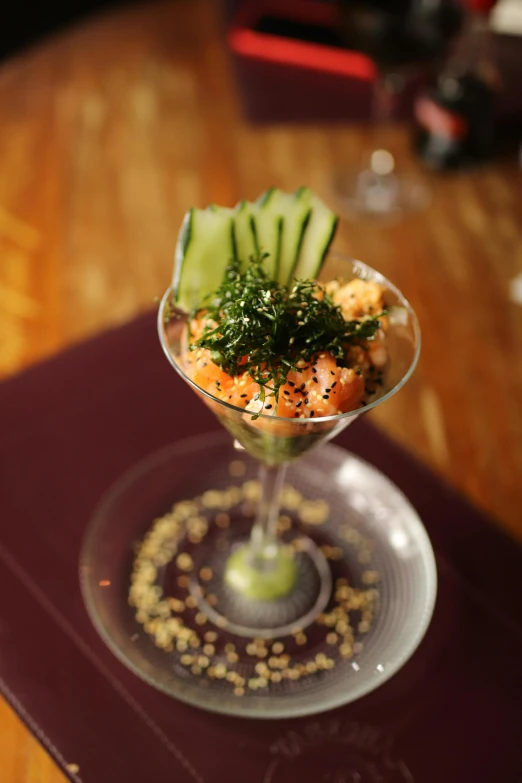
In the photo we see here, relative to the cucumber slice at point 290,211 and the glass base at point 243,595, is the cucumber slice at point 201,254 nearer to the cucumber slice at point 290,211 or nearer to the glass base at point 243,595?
the cucumber slice at point 290,211

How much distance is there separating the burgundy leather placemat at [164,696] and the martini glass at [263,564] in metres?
0.03

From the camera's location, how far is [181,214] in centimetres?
175

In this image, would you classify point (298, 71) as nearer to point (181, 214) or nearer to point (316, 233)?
point (181, 214)

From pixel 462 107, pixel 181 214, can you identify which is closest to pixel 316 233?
pixel 181 214

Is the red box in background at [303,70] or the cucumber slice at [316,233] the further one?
the red box in background at [303,70]

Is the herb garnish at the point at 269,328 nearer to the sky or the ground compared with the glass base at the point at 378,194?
nearer to the sky

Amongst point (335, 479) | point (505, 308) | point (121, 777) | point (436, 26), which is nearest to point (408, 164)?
point (436, 26)

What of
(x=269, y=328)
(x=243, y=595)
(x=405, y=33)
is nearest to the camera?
(x=269, y=328)

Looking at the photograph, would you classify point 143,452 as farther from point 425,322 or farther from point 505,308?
point 505,308

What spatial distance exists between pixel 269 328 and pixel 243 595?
43 cm

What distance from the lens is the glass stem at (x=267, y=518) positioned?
3.42 feet

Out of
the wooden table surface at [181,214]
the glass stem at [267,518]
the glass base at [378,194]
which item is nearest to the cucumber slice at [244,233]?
the glass stem at [267,518]

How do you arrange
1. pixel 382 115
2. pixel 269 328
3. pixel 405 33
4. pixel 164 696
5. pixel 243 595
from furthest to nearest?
pixel 382 115 → pixel 405 33 → pixel 243 595 → pixel 164 696 → pixel 269 328

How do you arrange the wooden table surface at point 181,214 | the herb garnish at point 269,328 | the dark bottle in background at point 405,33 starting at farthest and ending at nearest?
the dark bottle in background at point 405,33 < the wooden table surface at point 181,214 < the herb garnish at point 269,328
